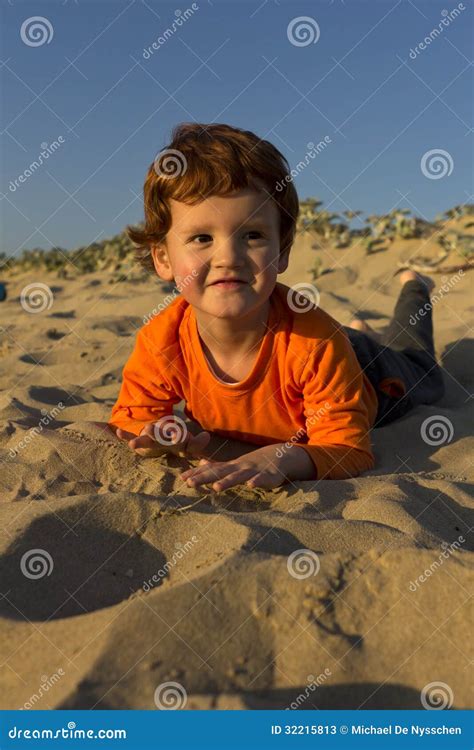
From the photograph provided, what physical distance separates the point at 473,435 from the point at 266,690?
2.00m

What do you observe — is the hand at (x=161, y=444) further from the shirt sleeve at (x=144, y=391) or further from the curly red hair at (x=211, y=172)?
the curly red hair at (x=211, y=172)

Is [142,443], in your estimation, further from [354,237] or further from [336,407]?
[354,237]

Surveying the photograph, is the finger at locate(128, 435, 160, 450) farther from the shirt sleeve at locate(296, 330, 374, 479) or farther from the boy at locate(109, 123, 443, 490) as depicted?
the shirt sleeve at locate(296, 330, 374, 479)

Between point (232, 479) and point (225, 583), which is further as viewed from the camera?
point (232, 479)

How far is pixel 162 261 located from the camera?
10.1ft

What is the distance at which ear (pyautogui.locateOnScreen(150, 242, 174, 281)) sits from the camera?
304 centimetres

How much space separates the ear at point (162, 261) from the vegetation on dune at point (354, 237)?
9.75ft

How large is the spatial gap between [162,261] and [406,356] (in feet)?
4.90

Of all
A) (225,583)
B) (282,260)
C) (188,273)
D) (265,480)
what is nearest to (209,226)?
(188,273)

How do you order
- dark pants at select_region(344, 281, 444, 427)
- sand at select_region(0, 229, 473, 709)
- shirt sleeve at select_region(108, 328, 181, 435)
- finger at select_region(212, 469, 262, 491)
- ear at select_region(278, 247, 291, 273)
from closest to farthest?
sand at select_region(0, 229, 473, 709) < finger at select_region(212, 469, 262, 491) < ear at select_region(278, 247, 291, 273) < shirt sleeve at select_region(108, 328, 181, 435) < dark pants at select_region(344, 281, 444, 427)

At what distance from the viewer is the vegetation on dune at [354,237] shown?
669 cm

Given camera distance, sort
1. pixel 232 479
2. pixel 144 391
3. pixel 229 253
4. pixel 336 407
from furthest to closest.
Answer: pixel 144 391, pixel 336 407, pixel 229 253, pixel 232 479

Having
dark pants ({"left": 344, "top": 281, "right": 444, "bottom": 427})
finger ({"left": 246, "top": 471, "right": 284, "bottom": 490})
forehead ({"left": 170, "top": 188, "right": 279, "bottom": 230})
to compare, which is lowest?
finger ({"left": 246, "top": 471, "right": 284, "bottom": 490})

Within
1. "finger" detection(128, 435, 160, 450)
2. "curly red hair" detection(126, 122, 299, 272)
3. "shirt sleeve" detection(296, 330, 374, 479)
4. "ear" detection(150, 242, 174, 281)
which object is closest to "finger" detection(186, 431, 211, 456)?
"finger" detection(128, 435, 160, 450)
